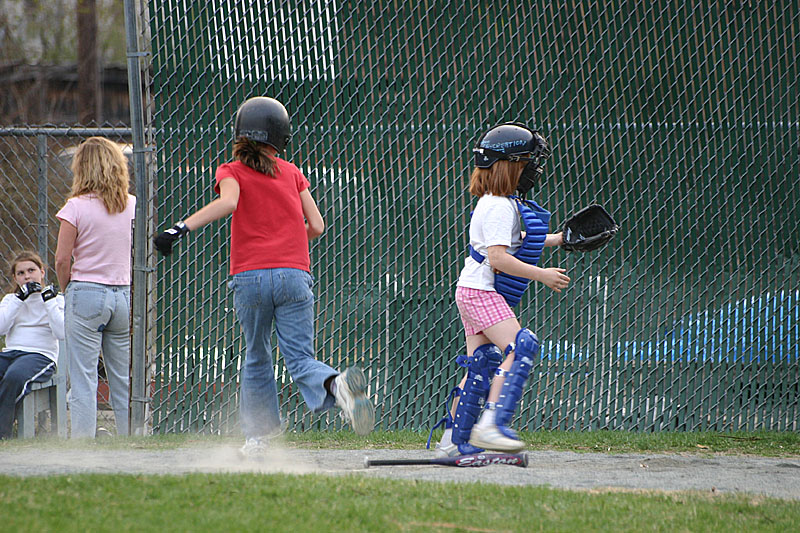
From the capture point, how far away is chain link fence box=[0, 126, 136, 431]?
6.63 metres

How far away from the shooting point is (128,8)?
5906 millimetres

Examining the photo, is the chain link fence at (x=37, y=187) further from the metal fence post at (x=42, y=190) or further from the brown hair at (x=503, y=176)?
the brown hair at (x=503, y=176)

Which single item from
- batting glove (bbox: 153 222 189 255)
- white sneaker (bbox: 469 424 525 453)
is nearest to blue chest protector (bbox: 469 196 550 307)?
white sneaker (bbox: 469 424 525 453)

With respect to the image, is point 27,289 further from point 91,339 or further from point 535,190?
point 535,190

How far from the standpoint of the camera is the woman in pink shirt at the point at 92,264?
576 cm

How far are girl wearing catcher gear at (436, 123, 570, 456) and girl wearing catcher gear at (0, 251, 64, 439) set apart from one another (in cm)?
304

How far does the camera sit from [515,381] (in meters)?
4.55

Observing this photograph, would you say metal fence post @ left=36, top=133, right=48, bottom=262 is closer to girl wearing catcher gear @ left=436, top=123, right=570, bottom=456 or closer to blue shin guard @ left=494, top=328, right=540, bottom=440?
girl wearing catcher gear @ left=436, top=123, right=570, bottom=456

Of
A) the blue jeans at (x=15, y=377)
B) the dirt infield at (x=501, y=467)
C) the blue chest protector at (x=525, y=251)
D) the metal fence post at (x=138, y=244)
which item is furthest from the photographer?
the blue jeans at (x=15, y=377)

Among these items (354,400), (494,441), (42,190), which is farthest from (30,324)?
(494,441)

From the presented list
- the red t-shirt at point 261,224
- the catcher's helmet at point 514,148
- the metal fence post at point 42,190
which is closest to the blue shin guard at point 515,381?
the catcher's helmet at point 514,148

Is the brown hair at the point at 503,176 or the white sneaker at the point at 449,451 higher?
the brown hair at the point at 503,176

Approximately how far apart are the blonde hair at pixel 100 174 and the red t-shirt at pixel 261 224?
1.45 m

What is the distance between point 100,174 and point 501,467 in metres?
3.05
